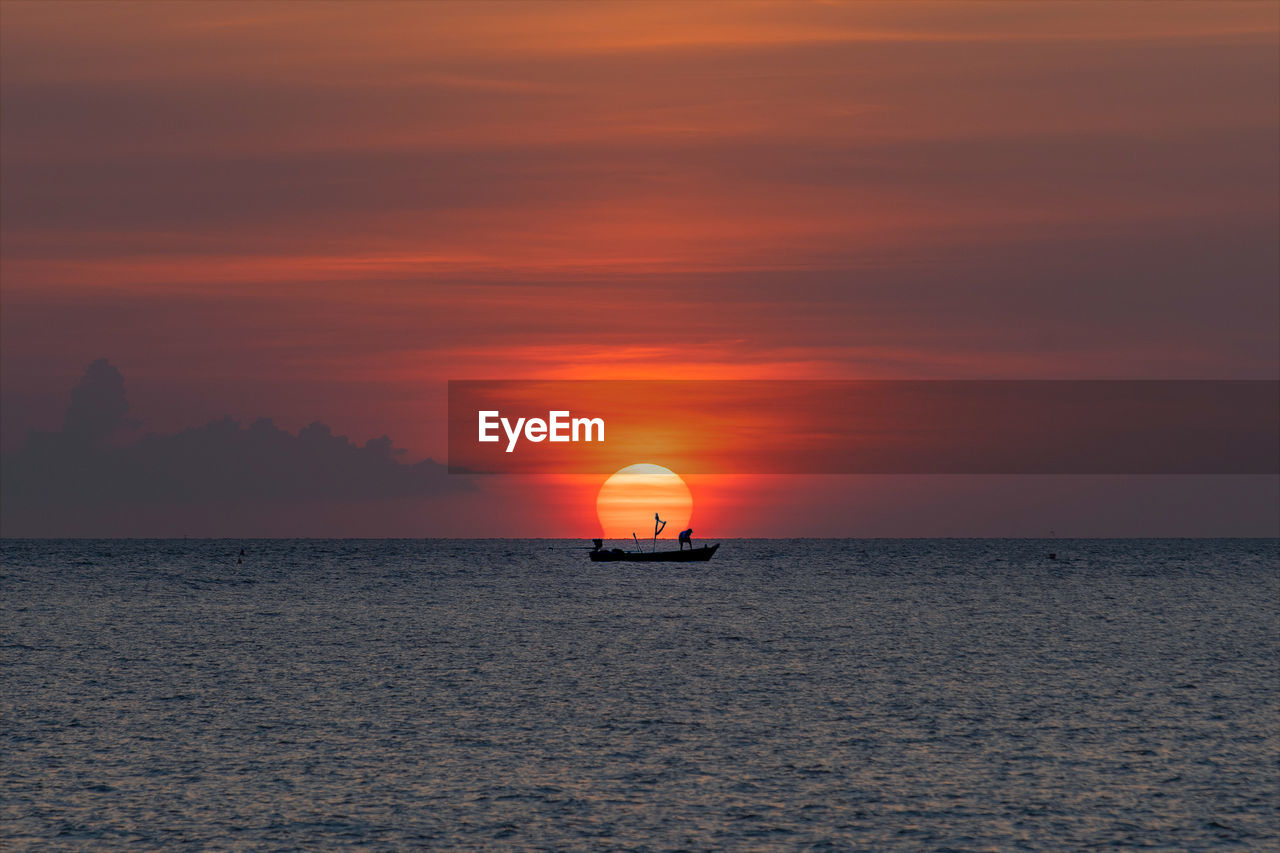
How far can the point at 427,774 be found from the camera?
4769 centimetres

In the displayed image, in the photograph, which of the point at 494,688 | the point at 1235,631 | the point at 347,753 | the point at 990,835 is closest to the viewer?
the point at 990,835

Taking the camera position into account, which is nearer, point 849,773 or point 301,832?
point 301,832

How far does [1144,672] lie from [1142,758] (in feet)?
104

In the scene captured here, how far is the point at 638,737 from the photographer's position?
181 feet

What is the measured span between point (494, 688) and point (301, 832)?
3101cm

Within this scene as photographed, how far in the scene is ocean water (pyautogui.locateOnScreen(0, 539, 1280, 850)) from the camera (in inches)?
1594

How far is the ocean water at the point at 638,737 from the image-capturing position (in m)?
40.5

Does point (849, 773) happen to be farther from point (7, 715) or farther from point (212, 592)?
point (212, 592)

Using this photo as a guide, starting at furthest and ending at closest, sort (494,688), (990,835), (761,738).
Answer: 1. (494,688)
2. (761,738)
3. (990,835)

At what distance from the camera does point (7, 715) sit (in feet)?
196

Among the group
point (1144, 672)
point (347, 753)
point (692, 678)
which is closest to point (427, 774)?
point (347, 753)

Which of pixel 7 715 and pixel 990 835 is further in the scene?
pixel 7 715

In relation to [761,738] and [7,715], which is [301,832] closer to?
[761,738]

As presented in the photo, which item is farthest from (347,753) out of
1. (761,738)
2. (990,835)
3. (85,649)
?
(85,649)
